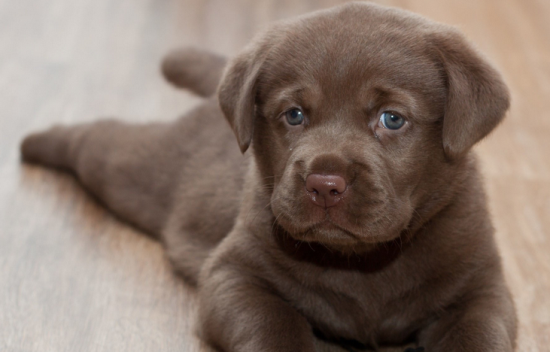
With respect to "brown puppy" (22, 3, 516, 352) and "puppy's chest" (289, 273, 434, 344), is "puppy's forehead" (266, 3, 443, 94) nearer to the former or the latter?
"brown puppy" (22, 3, 516, 352)

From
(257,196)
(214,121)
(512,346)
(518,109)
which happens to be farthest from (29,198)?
(518,109)

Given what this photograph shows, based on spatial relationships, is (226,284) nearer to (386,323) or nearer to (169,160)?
(386,323)

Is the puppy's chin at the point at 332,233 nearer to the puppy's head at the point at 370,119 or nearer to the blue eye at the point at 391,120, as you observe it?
the puppy's head at the point at 370,119

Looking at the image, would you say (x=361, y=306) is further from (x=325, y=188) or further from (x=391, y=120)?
(x=391, y=120)

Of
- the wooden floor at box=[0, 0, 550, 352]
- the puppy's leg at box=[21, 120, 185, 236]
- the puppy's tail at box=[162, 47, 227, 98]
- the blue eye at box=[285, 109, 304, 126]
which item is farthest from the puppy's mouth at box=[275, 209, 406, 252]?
the puppy's tail at box=[162, 47, 227, 98]

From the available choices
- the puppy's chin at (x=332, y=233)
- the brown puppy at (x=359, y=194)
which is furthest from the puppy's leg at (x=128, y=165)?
the puppy's chin at (x=332, y=233)

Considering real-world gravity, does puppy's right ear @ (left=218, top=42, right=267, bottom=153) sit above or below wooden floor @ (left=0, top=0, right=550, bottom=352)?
above
